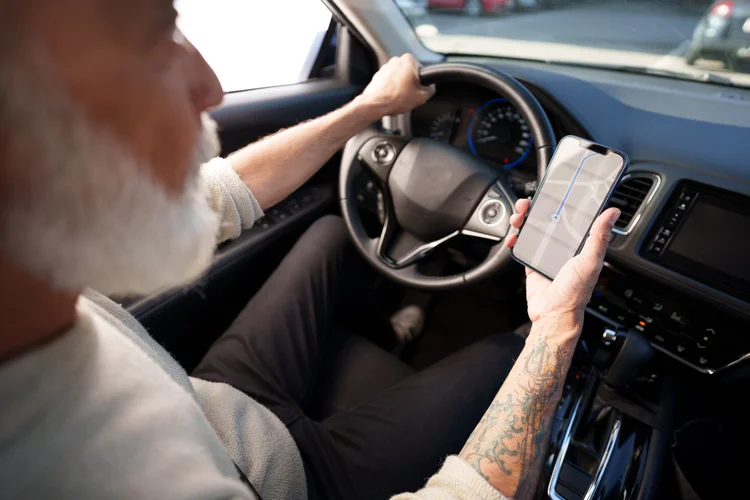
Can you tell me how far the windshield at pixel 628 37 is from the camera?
1358 millimetres

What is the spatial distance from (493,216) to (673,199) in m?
0.43

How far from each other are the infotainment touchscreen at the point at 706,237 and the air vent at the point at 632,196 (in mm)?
52

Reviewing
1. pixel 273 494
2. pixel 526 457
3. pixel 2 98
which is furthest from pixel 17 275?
pixel 526 457

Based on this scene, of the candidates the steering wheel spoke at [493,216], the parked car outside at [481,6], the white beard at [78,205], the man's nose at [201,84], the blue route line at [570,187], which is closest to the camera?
the white beard at [78,205]

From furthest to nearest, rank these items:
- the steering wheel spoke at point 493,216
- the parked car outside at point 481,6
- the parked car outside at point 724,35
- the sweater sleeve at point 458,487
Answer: the parked car outside at point 481,6
the parked car outside at point 724,35
the steering wheel spoke at point 493,216
the sweater sleeve at point 458,487

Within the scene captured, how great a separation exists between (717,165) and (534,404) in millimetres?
765

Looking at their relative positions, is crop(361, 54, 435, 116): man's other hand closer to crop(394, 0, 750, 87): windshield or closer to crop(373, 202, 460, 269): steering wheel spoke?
crop(373, 202, 460, 269): steering wheel spoke

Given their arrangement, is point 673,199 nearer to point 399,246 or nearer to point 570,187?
point 570,187

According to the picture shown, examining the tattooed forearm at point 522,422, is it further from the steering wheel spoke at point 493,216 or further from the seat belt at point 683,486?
the seat belt at point 683,486

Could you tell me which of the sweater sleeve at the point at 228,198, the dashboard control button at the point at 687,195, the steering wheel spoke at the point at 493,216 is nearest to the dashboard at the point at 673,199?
the dashboard control button at the point at 687,195

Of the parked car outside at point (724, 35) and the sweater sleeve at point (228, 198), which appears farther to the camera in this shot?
the parked car outside at point (724, 35)

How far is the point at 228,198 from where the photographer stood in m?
1.09

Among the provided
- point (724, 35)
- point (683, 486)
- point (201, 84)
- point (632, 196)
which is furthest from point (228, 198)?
point (724, 35)

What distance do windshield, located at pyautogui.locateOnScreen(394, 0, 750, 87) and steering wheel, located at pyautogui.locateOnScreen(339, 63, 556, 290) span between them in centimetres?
51
